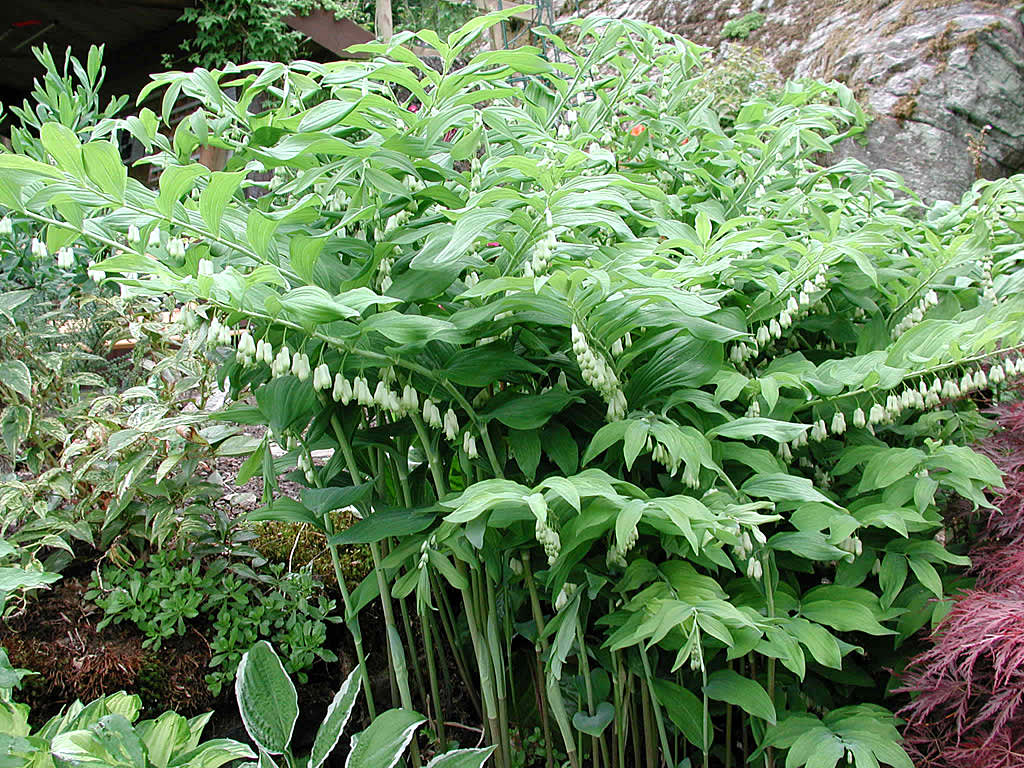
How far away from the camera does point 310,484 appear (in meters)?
1.75

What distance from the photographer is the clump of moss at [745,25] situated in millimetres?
8086

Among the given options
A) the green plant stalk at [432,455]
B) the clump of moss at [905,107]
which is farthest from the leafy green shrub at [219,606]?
the clump of moss at [905,107]

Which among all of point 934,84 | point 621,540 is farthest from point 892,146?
point 621,540

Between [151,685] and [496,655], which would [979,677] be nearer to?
[496,655]

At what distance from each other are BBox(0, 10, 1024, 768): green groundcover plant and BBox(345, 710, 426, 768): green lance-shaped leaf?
17 cm

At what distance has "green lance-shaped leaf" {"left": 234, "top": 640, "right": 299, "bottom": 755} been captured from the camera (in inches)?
63.8

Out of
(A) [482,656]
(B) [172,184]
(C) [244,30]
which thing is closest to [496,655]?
(A) [482,656]

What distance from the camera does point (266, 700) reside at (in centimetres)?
166

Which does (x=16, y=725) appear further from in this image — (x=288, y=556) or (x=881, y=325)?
(x=881, y=325)

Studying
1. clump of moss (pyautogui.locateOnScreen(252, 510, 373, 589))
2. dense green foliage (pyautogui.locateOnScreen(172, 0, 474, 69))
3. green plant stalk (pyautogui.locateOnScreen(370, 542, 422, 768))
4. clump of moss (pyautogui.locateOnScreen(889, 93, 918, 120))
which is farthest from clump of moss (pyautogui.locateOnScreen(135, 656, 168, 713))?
clump of moss (pyautogui.locateOnScreen(889, 93, 918, 120))

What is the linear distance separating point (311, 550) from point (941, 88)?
235 inches

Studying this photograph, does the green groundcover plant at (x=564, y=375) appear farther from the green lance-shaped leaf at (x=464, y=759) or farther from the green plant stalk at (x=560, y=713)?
the green lance-shaped leaf at (x=464, y=759)

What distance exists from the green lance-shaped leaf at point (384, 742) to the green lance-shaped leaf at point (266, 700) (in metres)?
0.17

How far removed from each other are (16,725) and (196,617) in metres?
0.79
